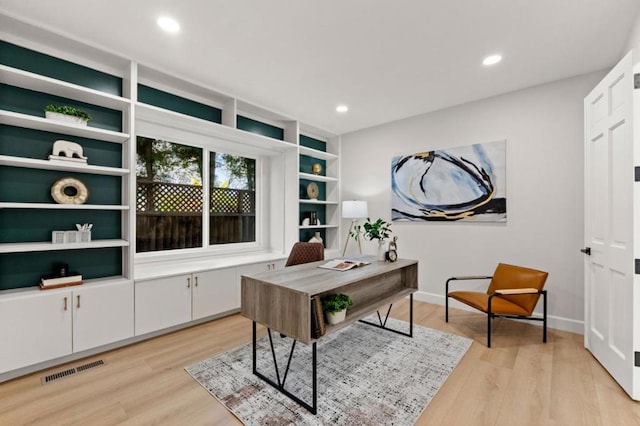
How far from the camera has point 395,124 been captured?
457 centimetres

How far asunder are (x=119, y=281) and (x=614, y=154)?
4.34 meters

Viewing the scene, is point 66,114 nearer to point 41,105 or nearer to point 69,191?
point 41,105

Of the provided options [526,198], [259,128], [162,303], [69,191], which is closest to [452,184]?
[526,198]

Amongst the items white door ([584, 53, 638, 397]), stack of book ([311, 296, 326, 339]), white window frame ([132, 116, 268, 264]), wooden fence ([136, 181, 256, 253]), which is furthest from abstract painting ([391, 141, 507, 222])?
stack of book ([311, 296, 326, 339])

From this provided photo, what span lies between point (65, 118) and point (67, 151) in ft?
0.91

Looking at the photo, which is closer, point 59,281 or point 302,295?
point 302,295

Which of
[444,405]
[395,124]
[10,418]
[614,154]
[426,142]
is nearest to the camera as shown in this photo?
[10,418]

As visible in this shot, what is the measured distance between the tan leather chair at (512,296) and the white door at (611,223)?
1.22 feet

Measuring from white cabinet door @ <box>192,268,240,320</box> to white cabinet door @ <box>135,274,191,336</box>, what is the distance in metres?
0.10

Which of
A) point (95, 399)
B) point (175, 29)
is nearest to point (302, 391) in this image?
point (95, 399)

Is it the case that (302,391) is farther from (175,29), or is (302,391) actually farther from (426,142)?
(426,142)

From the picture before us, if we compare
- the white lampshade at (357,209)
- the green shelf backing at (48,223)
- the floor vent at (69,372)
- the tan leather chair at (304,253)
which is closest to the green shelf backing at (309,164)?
the white lampshade at (357,209)

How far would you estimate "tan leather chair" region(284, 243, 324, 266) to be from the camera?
3203mm

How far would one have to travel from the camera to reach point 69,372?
2.34 metres
